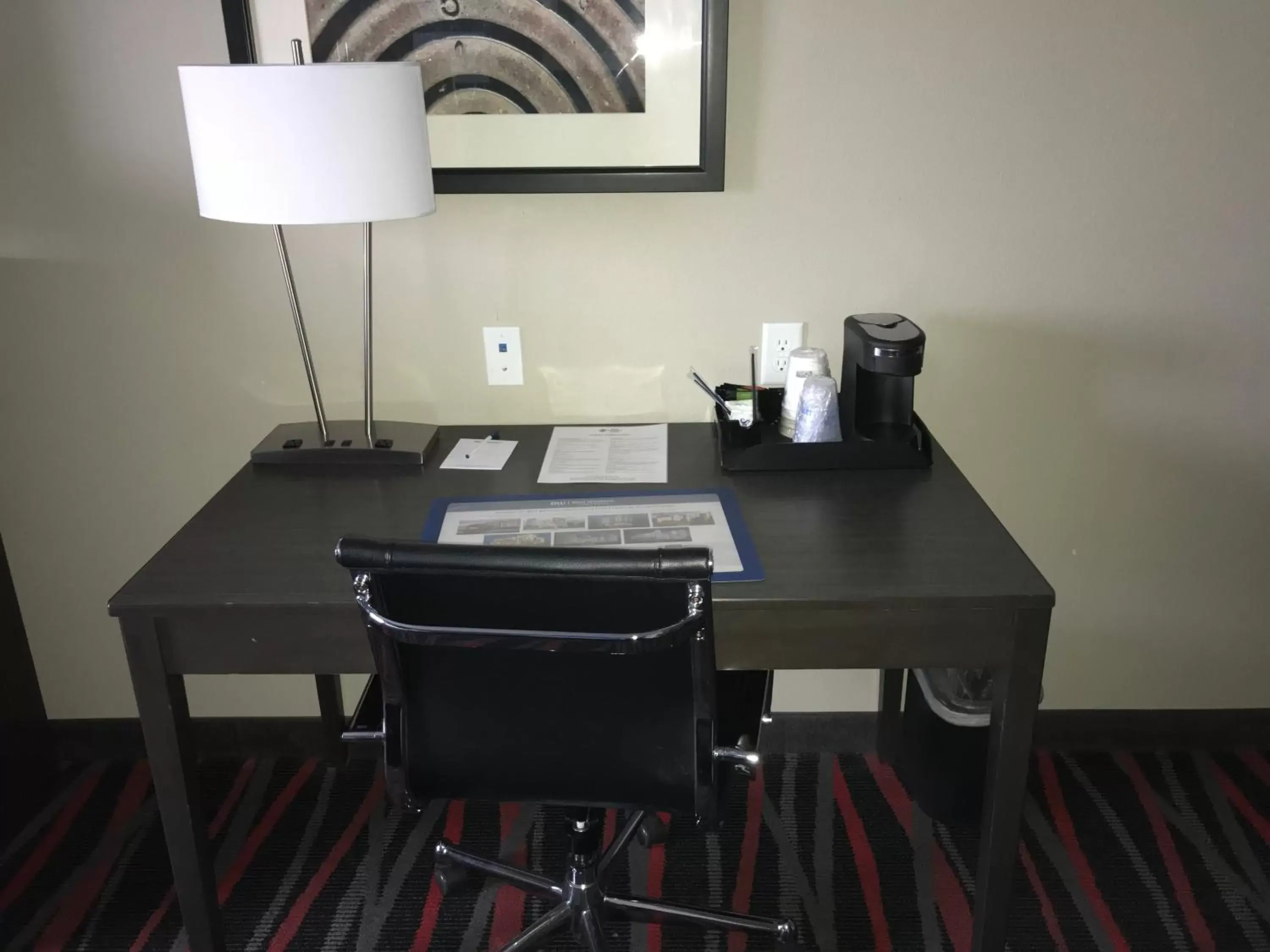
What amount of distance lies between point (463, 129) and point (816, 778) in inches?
56.5

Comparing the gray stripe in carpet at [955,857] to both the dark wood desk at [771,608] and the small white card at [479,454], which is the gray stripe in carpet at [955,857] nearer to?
the dark wood desk at [771,608]

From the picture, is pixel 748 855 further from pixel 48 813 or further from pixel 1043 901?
pixel 48 813

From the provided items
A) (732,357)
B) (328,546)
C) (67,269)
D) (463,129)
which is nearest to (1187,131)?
(732,357)

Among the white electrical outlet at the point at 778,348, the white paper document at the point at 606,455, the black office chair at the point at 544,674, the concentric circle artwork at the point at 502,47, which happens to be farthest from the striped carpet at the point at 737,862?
the concentric circle artwork at the point at 502,47

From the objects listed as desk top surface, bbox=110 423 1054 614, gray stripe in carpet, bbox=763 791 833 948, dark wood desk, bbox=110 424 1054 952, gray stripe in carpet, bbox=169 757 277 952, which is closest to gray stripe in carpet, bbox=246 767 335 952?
gray stripe in carpet, bbox=169 757 277 952

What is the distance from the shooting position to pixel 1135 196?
173 cm

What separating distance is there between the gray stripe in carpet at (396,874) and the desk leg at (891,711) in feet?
3.00

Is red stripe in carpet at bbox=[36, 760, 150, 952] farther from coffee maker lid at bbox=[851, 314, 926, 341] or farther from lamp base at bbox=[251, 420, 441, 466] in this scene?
coffee maker lid at bbox=[851, 314, 926, 341]

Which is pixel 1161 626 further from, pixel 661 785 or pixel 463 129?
pixel 463 129

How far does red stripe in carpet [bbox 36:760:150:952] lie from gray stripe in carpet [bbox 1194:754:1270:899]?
2.01 meters

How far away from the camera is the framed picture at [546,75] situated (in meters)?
1.62

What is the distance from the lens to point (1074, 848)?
6.21 feet

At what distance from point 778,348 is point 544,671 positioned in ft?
2.88

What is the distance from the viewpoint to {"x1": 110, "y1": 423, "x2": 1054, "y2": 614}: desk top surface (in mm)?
1266
